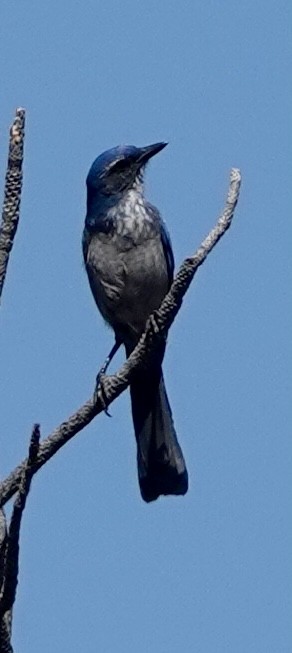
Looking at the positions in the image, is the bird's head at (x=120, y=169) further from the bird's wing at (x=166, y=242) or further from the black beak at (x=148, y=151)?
the bird's wing at (x=166, y=242)

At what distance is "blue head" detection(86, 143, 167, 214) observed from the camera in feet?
26.9

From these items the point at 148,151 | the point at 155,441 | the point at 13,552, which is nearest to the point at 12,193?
the point at 13,552

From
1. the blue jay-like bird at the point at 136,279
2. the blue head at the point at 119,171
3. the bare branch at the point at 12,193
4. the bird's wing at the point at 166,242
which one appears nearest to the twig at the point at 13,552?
the bare branch at the point at 12,193

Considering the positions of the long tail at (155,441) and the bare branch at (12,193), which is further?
the long tail at (155,441)

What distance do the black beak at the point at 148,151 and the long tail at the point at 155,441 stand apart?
148 cm

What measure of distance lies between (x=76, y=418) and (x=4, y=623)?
0.93 metres

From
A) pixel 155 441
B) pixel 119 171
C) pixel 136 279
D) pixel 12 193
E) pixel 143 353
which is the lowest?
pixel 143 353

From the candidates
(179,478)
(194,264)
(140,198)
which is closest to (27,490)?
(194,264)

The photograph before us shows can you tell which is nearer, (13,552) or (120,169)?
(13,552)

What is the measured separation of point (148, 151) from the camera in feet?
27.0

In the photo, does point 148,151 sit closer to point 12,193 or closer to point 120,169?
point 120,169

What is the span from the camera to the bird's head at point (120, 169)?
820 centimetres

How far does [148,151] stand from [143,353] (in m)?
3.66

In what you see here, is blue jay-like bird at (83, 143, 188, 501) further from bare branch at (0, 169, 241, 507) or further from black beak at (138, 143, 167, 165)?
bare branch at (0, 169, 241, 507)
